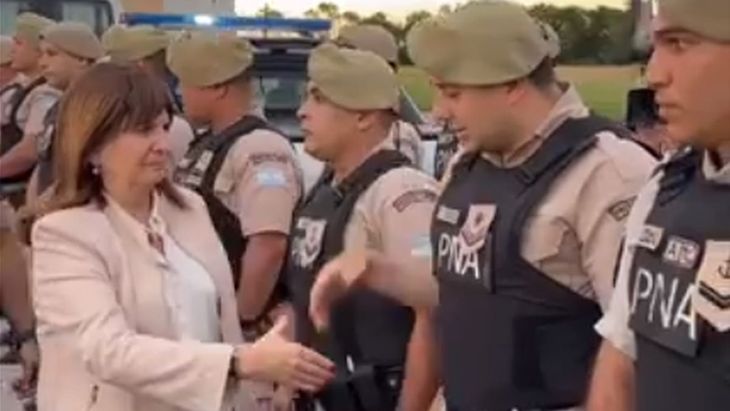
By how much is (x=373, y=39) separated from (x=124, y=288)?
3852 millimetres

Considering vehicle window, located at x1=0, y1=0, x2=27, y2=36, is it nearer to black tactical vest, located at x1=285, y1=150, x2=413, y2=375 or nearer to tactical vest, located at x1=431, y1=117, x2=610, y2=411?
black tactical vest, located at x1=285, y1=150, x2=413, y2=375

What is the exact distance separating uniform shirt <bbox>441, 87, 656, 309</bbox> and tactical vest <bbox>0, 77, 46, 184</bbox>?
235 inches

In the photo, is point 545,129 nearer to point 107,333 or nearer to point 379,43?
point 107,333

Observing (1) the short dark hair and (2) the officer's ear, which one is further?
(2) the officer's ear

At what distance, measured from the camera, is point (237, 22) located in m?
11.2

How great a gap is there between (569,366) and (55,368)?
1.14 m

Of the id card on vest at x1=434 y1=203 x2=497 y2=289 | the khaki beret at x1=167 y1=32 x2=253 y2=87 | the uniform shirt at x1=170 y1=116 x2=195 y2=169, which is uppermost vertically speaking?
the id card on vest at x1=434 y1=203 x2=497 y2=289

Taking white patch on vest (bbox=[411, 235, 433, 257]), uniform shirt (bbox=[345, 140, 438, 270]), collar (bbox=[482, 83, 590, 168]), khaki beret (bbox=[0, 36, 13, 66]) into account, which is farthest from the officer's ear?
khaki beret (bbox=[0, 36, 13, 66])

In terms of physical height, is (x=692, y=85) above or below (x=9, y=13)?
above

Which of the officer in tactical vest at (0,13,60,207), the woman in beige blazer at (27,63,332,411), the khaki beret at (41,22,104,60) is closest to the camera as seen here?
the woman in beige blazer at (27,63,332,411)

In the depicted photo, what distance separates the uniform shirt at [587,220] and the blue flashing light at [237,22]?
24.0ft

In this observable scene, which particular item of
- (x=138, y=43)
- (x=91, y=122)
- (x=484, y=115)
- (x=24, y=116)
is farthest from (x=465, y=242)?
(x=24, y=116)

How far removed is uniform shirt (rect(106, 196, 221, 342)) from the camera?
366 centimetres

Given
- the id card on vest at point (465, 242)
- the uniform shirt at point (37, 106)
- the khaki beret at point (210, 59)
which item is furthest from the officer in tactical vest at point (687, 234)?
the uniform shirt at point (37, 106)
